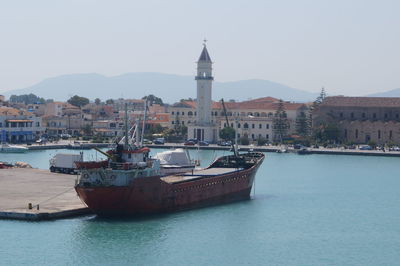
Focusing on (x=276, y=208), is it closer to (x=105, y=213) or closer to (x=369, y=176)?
(x=105, y=213)

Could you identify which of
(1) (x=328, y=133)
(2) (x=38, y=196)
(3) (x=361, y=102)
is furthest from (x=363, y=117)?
(2) (x=38, y=196)

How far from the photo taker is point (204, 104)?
9350 centimetres

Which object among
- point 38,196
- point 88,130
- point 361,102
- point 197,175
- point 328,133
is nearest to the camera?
point 38,196

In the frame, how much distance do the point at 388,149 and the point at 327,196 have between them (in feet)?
139

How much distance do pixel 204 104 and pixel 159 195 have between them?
57998 millimetres

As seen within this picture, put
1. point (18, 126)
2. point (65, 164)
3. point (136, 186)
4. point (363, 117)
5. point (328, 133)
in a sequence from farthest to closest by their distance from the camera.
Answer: point (363, 117) < point (328, 133) < point (18, 126) < point (65, 164) < point (136, 186)

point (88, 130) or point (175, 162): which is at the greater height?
point (88, 130)

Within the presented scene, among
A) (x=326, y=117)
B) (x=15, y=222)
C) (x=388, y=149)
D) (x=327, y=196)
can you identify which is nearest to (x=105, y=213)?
(x=15, y=222)

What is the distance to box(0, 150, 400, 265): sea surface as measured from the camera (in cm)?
2916

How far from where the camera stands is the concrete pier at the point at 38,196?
3356cm

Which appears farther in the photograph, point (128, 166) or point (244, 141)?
point (244, 141)

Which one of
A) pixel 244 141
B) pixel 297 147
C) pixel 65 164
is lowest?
pixel 65 164

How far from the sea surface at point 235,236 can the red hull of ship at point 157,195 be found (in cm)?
51

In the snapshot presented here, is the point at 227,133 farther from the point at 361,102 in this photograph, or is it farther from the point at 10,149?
the point at 10,149
